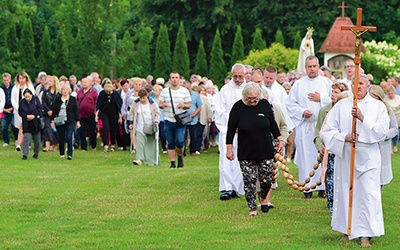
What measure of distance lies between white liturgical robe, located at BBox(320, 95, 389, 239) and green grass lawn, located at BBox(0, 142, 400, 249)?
0.25 metres

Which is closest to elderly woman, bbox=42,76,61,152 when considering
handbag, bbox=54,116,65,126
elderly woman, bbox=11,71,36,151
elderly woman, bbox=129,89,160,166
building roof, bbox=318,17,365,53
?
elderly woman, bbox=11,71,36,151

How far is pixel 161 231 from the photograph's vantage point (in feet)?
43.8

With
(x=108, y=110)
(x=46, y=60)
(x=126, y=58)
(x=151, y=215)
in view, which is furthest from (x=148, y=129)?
(x=46, y=60)

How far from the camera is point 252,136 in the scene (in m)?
14.6

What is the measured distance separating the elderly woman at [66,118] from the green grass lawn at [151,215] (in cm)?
369

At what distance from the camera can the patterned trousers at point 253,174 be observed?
14672 mm

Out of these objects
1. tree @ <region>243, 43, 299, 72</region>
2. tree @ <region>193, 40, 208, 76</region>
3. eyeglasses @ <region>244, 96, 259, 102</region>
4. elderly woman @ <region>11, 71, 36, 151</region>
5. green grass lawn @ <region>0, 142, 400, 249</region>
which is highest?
tree @ <region>193, 40, 208, 76</region>

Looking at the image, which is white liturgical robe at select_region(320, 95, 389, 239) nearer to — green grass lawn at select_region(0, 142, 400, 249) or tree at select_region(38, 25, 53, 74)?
green grass lawn at select_region(0, 142, 400, 249)

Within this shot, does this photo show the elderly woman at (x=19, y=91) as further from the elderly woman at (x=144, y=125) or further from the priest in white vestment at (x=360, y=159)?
the priest in white vestment at (x=360, y=159)

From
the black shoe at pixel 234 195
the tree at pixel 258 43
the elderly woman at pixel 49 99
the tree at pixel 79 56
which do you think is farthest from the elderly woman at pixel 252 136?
the tree at pixel 258 43

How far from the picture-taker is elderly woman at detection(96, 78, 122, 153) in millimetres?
28031

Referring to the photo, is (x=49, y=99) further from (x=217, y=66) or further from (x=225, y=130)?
(x=217, y=66)

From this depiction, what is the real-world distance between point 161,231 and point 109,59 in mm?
24791

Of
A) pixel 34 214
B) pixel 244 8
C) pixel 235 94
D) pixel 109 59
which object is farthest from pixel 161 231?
pixel 244 8
